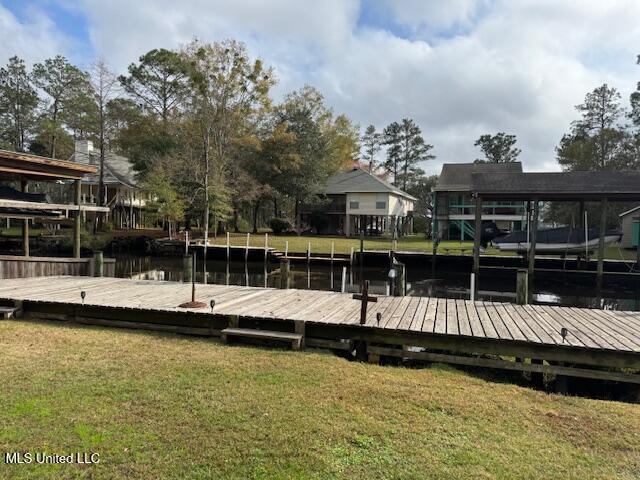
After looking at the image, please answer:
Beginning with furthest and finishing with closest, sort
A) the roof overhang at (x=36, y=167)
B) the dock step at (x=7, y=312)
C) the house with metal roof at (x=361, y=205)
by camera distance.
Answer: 1. the house with metal roof at (x=361, y=205)
2. the roof overhang at (x=36, y=167)
3. the dock step at (x=7, y=312)

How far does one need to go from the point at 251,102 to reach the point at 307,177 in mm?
8739

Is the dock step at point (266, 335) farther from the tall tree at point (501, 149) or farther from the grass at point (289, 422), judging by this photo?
the tall tree at point (501, 149)

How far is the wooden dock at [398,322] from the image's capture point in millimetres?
6191

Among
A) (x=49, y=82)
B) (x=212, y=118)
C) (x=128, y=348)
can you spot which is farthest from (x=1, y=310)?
(x=49, y=82)

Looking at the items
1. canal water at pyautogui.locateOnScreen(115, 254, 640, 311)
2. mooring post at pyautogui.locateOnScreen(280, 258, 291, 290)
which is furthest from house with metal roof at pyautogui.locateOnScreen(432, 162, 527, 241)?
mooring post at pyautogui.locateOnScreen(280, 258, 291, 290)

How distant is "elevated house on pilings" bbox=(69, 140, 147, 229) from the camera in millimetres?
38281

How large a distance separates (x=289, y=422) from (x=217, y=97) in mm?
30724

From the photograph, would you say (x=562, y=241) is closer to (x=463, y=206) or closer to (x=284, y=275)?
(x=463, y=206)

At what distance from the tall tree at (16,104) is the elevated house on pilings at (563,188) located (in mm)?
41756

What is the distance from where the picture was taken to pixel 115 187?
39188 millimetres

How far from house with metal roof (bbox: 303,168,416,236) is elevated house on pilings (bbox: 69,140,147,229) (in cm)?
1725

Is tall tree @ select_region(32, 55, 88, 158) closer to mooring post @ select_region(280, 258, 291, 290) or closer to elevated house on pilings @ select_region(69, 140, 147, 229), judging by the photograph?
elevated house on pilings @ select_region(69, 140, 147, 229)

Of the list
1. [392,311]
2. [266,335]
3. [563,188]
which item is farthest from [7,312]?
[563,188]

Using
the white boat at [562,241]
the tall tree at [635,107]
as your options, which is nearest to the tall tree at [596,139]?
the tall tree at [635,107]
